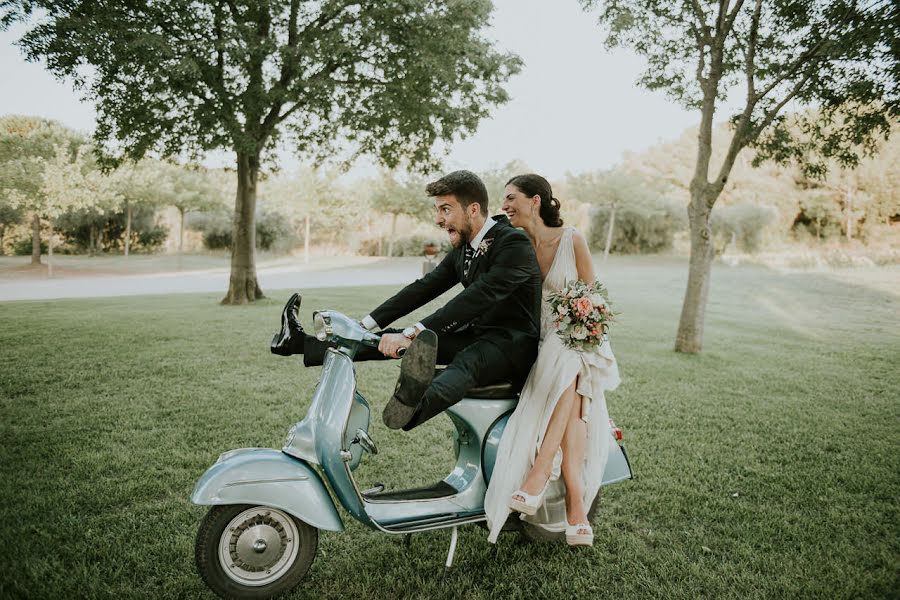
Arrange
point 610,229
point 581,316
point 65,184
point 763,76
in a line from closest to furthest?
point 581,316
point 763,76
point 65,184
point 610,229

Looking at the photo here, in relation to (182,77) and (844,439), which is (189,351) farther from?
(844,439)

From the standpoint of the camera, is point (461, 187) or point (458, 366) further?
point (461, 187)

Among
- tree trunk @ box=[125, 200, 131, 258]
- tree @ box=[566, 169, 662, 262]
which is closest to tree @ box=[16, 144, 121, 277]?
tree trunk @ box=[125, 200, 131, 258]

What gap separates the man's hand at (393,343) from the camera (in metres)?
2.58

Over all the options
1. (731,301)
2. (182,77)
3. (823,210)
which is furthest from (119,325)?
(823,210)

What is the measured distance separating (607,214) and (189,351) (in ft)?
128

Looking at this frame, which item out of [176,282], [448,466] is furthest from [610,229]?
[448,466]

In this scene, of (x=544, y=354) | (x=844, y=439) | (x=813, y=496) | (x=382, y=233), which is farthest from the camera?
(x=382, y=233)

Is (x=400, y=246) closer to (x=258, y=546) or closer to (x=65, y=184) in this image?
(x=65, y=184)

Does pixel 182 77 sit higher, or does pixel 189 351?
pixel 182 77

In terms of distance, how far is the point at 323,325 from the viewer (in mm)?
2611

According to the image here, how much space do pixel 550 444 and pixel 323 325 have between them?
1.39 m

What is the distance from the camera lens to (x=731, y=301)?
1927cm

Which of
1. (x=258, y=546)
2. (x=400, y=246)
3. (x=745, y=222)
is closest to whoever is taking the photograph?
(x=258, y=546)
